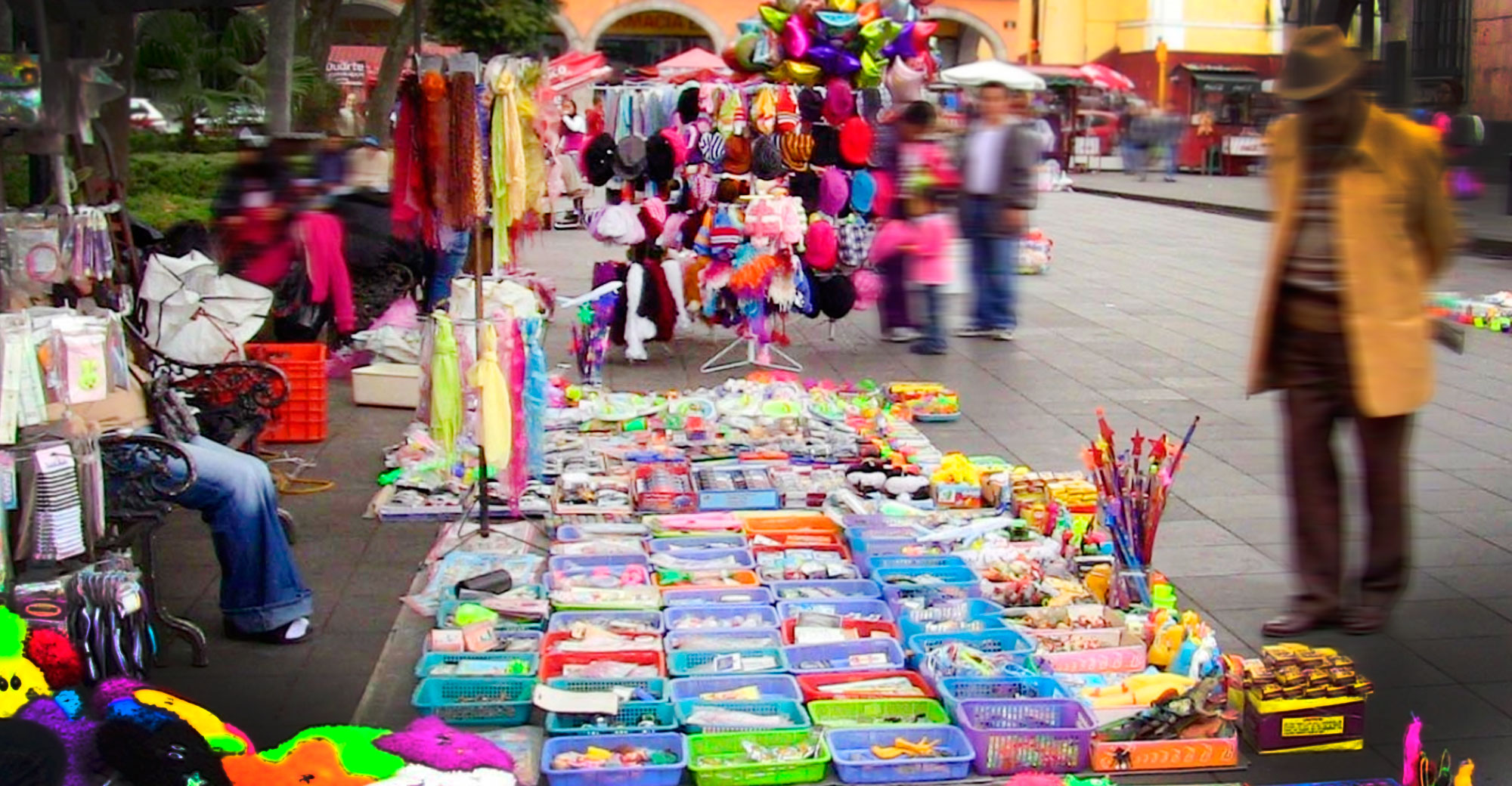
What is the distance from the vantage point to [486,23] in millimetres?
11555

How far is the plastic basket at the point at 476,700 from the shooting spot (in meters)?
4.23

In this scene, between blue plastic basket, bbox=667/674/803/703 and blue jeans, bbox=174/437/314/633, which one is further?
blue jeans, bbox=174/437/314/633

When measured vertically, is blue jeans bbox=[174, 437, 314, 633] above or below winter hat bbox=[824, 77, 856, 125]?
below

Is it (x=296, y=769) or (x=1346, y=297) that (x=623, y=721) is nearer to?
(x=296, y=769)

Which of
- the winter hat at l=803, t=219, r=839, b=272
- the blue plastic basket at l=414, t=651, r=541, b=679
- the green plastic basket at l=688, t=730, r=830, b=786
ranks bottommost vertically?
the green plastic basket at l=688, t=730, r=830, b=786

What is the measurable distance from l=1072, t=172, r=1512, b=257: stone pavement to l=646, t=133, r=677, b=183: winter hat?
7.83 meters

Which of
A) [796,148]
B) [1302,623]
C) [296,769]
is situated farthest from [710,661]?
[796,148]

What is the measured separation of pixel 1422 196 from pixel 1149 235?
1609 cm

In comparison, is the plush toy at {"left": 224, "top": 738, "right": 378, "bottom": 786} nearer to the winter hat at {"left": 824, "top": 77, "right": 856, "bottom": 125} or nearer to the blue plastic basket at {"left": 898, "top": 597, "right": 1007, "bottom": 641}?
the blue plastic basket at {"left": 898, "top": 597, "right": 1007, "bottom": 641}

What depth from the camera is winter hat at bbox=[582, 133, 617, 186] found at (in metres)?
9.69

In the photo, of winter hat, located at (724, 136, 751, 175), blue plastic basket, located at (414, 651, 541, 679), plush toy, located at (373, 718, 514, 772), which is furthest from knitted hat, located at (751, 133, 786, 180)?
plush toy, located at (373, 718, 514, 772)

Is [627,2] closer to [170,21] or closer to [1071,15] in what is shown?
[1071,15]

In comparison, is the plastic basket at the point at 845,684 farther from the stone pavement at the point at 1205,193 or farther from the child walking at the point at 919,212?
the stone pavement at the point at 1205,193

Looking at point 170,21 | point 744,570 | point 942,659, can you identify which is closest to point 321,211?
point 744,570
